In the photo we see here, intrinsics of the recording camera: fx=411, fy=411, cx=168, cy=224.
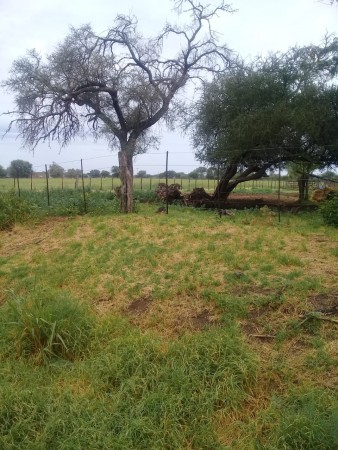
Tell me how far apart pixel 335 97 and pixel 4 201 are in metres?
10.4

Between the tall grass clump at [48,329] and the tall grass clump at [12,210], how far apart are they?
18.3ft

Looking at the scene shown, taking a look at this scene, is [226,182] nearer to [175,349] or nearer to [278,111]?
[278,111]

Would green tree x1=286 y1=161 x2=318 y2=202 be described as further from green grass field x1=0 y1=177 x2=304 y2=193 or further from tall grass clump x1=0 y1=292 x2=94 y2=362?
tall grass clump x1=0 y1=292 x2=94 y2=362

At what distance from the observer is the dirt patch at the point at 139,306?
16.3ft

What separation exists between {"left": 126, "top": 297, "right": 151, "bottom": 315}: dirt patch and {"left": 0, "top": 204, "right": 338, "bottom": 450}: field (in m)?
0.03

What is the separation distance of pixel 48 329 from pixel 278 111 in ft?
35.2

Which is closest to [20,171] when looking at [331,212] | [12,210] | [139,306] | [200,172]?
[200,172]

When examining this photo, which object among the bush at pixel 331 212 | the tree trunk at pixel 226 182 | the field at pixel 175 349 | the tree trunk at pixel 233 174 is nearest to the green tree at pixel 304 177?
the tree trunk at pixel 233 174

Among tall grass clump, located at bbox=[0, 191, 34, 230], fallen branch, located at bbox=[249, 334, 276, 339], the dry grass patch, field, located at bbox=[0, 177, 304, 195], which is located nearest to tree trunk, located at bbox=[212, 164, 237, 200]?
field, located at bbox=[0, 177, 304, 195]

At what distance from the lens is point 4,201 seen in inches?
403

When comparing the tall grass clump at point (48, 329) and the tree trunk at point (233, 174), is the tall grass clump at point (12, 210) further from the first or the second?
the tree trunk at point (233, 174)

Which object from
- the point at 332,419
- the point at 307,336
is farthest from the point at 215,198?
the point at 332,419

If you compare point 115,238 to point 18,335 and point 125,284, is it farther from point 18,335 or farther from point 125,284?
point 18,335

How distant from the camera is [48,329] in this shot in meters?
4.32
